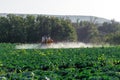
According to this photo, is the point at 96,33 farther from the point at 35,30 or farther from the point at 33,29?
the point at 33,29

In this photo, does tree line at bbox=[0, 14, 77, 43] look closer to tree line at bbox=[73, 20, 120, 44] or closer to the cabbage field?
tree line at bbox=[73, 20, 120, 44]

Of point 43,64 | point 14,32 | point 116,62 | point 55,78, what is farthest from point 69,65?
point 14,32

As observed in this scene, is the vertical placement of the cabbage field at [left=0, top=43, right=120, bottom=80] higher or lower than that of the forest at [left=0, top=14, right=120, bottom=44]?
lower

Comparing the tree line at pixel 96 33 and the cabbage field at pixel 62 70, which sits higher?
the tree line at pixel 96 33

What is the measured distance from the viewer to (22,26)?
91625mm

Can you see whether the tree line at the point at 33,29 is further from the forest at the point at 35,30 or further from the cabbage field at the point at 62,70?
the cabbage field at the point at 62,70

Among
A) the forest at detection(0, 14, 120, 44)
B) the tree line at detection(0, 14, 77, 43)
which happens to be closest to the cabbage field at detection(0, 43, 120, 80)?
the forest at detection(0, 14, 120, 44)

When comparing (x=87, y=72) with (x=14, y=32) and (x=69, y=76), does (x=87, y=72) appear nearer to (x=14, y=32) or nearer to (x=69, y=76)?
(x=69, y=76)

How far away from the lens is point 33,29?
301ft

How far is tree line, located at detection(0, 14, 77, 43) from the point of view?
290 ft

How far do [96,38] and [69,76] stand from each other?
82.0 m

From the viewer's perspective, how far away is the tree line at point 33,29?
88.4 m

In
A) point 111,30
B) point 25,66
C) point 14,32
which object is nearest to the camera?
point 25,66

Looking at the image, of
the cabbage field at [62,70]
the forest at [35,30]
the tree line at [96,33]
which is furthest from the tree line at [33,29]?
the cabbage field at [62,70]
